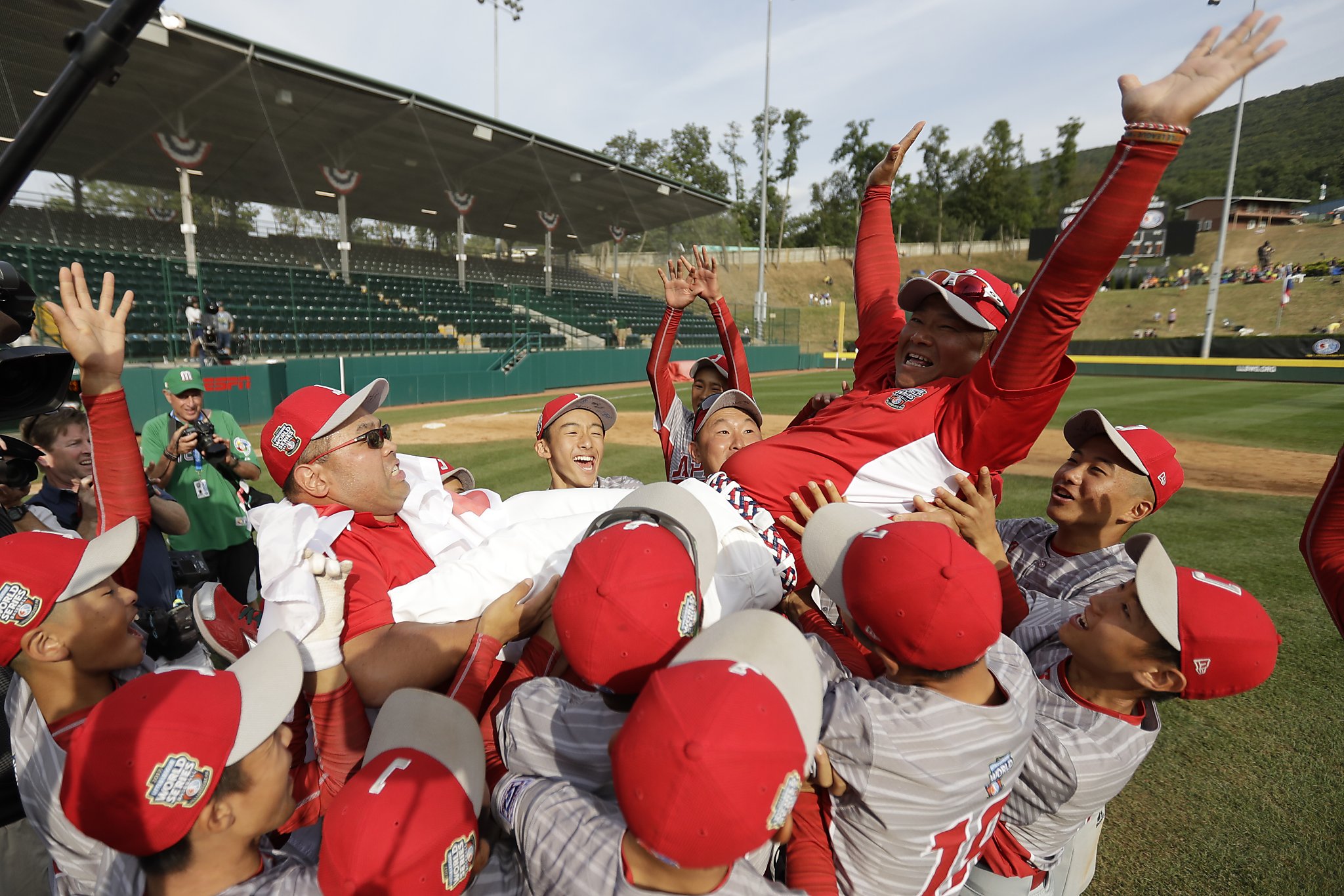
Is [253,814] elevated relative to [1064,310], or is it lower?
lower

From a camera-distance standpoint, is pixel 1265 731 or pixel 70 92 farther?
pixel 1265 731

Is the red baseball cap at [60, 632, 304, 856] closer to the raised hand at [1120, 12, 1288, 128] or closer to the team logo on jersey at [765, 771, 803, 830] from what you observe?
the team logo on jersey at [765, 771, 803, 830]

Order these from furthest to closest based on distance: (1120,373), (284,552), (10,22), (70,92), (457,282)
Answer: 1. (457,282)
2. (1120,373)
3. (10,22)
4. (284,552)
5. (70,92)

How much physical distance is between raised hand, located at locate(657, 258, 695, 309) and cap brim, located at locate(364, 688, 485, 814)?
2670 millimetres

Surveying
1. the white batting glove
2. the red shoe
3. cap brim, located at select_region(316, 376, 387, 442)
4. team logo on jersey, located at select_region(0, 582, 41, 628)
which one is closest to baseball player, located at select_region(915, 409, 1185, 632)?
the white batting glove

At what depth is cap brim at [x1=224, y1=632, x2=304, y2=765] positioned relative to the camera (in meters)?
1.43

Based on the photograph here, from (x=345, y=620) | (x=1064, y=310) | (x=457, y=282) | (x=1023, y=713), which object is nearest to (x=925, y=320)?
(x=1064, y=310)

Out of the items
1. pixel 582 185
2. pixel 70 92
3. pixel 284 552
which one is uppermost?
pixel 582 185

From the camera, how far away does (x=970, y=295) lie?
2502mm

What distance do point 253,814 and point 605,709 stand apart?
2.68 feet

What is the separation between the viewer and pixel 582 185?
93.7 feet

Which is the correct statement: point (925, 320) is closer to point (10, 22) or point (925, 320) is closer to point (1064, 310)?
point (1064, 310)

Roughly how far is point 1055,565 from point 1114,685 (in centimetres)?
105

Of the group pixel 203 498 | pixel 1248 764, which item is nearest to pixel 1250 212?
pixel 1248 764
